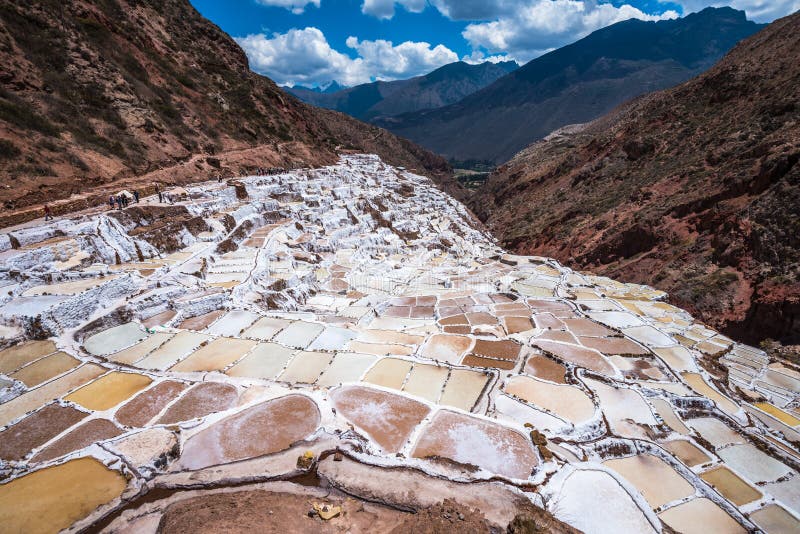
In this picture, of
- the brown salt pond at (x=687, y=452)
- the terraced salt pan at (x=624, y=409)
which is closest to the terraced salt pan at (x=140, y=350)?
the terraced salt pan at (x=624, y=409)

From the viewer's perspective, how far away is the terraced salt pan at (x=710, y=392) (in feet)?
38.6

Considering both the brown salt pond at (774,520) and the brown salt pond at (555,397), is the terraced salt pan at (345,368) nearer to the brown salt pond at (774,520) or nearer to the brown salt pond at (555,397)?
the brown salt pond at (555,397)

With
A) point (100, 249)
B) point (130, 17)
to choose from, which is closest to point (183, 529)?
point (100, 249)

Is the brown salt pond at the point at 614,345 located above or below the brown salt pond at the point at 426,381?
above

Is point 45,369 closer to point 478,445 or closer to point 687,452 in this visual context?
point 478,445

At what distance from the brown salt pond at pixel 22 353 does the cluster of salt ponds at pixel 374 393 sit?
1.9 inches

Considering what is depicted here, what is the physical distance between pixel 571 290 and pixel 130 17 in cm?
5168

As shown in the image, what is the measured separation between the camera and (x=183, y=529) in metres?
6.00

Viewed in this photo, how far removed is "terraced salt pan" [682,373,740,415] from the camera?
11.8 m

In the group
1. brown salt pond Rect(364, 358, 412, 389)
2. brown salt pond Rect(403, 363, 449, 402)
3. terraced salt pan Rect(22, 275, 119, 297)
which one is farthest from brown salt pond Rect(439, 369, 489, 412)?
terraced salt pan Rect(22, 275, 119, 297)

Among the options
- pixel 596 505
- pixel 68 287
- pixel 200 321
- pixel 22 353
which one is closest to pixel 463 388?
pixel 596 505

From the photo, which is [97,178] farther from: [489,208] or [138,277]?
[489,208]

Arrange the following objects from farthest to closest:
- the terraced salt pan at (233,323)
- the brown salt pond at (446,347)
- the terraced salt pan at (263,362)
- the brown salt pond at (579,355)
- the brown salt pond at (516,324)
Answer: the brown salt pond at (516,324)
the terraced salt pan at (233,323)
the brown salt pond at (446,347)
the brown salt pond at (579,355)
the terraced salt pan at (263,362)

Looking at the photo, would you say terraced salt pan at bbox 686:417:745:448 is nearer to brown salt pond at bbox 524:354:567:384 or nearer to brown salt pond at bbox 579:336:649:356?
brown salt pond at bbox 579:336:649:356
